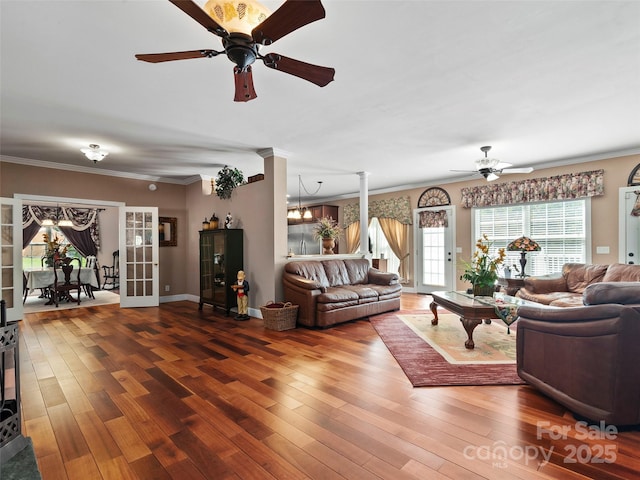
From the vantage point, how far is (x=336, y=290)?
5.04 m

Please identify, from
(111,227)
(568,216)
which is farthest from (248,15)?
Answer: (111,227)

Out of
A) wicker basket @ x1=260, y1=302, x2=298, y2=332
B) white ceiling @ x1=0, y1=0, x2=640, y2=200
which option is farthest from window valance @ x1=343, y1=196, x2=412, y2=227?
wicker basket @ x1=260, y1=302, x2=298, y2=332

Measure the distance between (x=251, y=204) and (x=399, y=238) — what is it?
Result: 428 centimetres

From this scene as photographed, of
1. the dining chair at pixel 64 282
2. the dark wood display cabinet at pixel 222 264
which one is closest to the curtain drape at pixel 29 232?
the dining chair at pixel 64 282

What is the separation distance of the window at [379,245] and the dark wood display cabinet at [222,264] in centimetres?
437

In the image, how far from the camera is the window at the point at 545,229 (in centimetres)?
563

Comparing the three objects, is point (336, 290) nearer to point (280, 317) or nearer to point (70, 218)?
point (280, 317)

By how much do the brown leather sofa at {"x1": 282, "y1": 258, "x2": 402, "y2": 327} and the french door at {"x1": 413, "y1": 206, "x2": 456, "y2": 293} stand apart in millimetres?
2176

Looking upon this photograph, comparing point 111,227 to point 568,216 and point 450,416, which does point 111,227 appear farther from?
point 568,216

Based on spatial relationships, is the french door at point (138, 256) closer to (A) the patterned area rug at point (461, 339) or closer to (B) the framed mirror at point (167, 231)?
(B) the framed mirror at point (167, 231)

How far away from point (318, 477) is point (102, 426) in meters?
1.51

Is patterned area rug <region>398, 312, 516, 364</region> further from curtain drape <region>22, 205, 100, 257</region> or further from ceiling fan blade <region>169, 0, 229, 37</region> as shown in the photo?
curtain drape <region>22, 205, 100, 257</region>

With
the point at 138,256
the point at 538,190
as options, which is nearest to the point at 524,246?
the point at 538,190

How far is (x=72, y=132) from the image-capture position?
420cm
